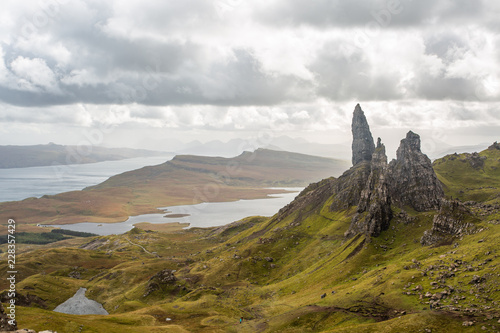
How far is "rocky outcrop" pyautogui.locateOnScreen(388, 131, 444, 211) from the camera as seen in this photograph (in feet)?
538

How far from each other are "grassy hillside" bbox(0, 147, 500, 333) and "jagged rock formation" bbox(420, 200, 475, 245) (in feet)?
11.8

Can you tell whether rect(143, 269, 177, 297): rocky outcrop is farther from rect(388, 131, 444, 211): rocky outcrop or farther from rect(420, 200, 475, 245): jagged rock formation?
rect(388, 131, 444, 211): rocky outcrop

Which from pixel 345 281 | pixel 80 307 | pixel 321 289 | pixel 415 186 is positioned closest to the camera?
pixel 345 281

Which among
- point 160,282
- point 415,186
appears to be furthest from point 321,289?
point 415,186

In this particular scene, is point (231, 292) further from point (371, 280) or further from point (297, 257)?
point (371, 280)

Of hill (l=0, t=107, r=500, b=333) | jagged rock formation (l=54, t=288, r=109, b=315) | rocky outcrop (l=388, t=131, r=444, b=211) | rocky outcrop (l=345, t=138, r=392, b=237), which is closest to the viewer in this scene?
hill (l=0, t=107, r=500, b=333)

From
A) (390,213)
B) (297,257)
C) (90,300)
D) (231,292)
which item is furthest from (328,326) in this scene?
(90,300)

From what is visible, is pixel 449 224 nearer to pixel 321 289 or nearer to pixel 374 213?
pixel 374 213

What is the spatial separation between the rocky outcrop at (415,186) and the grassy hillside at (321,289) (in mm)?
24728

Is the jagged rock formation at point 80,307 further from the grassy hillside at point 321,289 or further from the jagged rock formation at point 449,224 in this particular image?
the jagged rock formation at point 449,224

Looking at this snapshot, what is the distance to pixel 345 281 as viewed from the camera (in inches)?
4284

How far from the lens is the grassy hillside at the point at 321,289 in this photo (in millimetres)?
69500

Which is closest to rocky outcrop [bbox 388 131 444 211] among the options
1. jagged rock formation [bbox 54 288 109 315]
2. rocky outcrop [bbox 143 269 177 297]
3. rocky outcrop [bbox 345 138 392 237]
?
rocky outcrop [bbox 345 138 392 237]

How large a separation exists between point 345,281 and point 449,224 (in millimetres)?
39176
